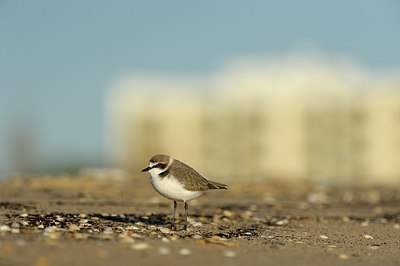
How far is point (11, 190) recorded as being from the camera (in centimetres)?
1402

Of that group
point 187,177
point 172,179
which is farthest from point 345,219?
point 172,179

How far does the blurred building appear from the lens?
56.7 metres

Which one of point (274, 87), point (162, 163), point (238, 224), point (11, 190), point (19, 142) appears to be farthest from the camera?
point (19, 142)

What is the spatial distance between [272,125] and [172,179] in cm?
4989

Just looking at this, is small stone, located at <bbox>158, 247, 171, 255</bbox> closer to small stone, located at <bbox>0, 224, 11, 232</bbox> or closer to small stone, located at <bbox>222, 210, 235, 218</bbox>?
small stone, located at <bbox>0, 224, 11, 232</bbox>

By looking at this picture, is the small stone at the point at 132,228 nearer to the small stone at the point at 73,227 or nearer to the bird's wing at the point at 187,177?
the small stone at the point at 73,227

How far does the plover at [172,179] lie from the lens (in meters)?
8.90

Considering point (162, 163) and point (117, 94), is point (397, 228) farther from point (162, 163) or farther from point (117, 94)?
point (117, 94)

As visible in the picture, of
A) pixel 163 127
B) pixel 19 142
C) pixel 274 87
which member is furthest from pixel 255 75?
pixel 19 142

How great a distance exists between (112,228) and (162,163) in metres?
0.90

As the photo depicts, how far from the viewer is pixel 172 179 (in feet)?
29.3

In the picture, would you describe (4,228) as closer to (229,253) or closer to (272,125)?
(229,253)

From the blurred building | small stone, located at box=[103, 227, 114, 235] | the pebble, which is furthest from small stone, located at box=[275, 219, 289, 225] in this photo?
the blurred building

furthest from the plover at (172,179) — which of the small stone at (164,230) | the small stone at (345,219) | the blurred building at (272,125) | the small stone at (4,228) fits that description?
the blurred building at (272,125)
